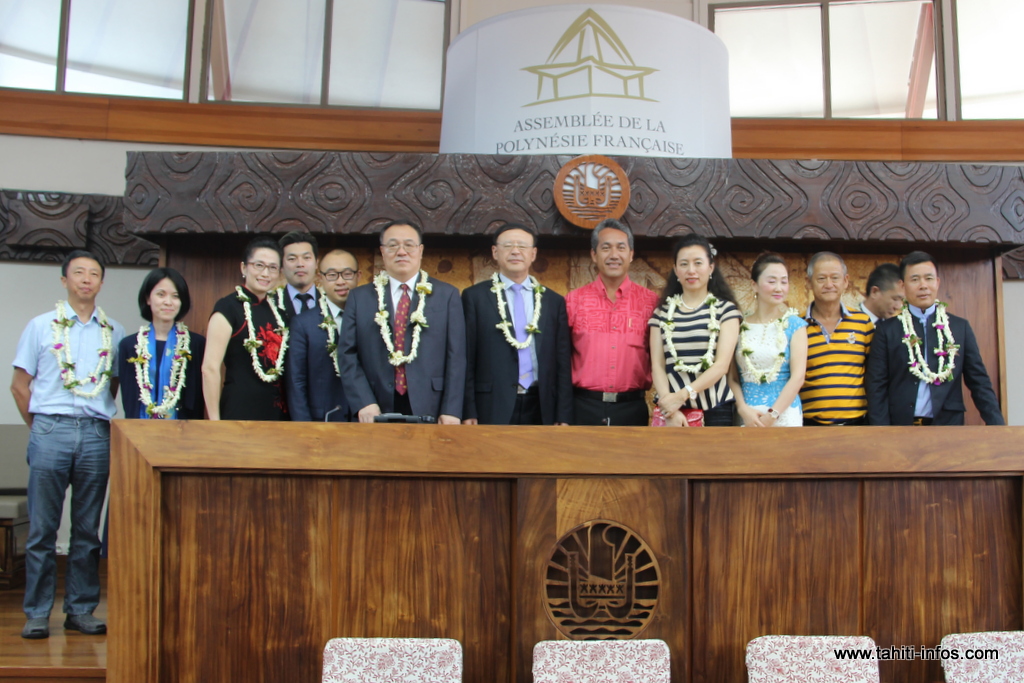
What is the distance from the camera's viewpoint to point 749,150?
5.19 meters

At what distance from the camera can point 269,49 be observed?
527cm

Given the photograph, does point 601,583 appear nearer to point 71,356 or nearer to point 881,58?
point 71,356

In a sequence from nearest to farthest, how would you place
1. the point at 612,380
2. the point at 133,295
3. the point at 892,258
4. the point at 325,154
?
the point at 612,380 → the point at 325,154 → the point at 892,258 → the point at 133,295

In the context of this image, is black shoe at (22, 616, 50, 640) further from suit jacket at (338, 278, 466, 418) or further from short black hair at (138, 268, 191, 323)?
suit jacket at (338, 278, 466, 418)

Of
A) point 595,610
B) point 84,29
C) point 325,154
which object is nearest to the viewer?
point 595,610

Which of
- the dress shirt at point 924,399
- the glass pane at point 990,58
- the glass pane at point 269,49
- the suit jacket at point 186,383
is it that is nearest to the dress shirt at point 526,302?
the suit jacket at point 186,383

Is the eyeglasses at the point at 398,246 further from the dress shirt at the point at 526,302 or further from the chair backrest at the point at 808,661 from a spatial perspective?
the chair backrest at the point at 808,661

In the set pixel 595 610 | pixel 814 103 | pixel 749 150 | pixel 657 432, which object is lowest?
pixel 595 610

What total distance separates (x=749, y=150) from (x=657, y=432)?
143 inches

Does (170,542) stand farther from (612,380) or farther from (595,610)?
(612,380)

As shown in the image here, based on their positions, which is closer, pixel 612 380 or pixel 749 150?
pixel 612 380

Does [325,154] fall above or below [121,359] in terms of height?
above

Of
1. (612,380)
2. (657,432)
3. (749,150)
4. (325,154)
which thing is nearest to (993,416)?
(612,380)

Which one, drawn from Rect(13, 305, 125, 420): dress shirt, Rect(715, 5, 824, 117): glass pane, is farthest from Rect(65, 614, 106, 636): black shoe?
Rect(715, 5, 824, 117): glass pane
